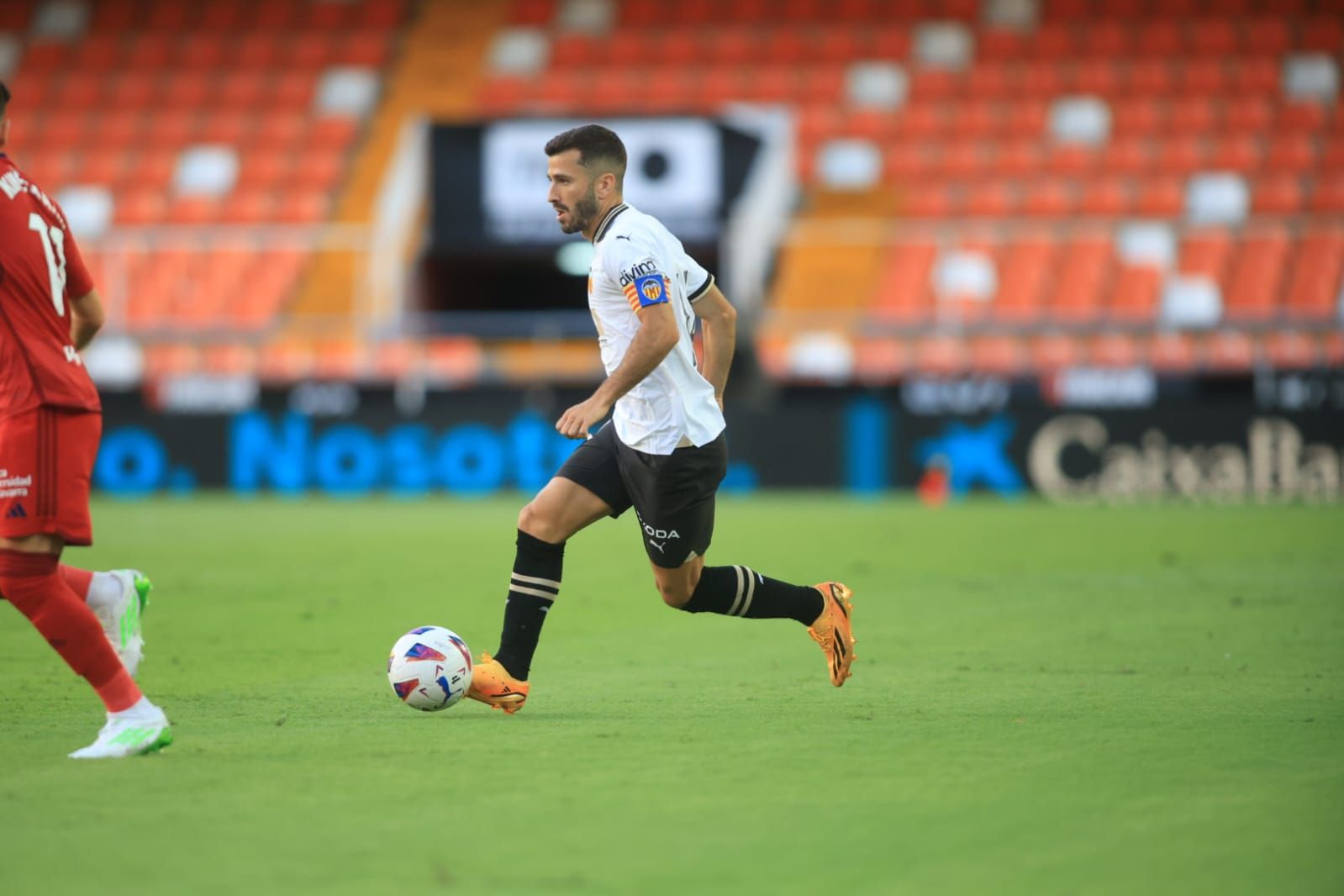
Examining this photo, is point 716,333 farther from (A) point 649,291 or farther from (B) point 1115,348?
(B) point 1115,348

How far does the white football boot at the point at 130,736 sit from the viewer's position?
575 centimetres

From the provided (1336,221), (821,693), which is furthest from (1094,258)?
(821,693)

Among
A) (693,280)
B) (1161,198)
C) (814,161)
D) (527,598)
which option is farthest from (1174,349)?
(527,598)

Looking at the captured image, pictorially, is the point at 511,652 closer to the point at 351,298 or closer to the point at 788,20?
the point at 351,298

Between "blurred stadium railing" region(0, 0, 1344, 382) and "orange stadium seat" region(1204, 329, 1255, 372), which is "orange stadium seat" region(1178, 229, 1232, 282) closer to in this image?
"blurred stadium railing" region(0, 0, 1344, 382)

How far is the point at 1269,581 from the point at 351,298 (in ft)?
52.8

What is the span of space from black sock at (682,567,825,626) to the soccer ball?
94 centimetres

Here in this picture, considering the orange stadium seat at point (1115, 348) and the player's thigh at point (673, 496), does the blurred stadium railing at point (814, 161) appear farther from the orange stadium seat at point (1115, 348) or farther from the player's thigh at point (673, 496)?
the player's thigh at point (673, 496)

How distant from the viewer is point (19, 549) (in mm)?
5719

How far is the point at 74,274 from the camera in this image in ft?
20.0

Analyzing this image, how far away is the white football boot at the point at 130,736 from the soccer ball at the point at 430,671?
3.44ft

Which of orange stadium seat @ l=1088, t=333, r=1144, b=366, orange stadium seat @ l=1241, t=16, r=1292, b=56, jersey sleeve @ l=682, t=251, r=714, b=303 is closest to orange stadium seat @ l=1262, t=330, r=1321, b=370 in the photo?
orange stadium seat @ l=1088, t=333, r=1144, b=366

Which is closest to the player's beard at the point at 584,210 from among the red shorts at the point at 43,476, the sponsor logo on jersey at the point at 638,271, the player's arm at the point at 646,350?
the sponsor logo on jersey at the point at 638,271

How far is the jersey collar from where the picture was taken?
22.4 ft
